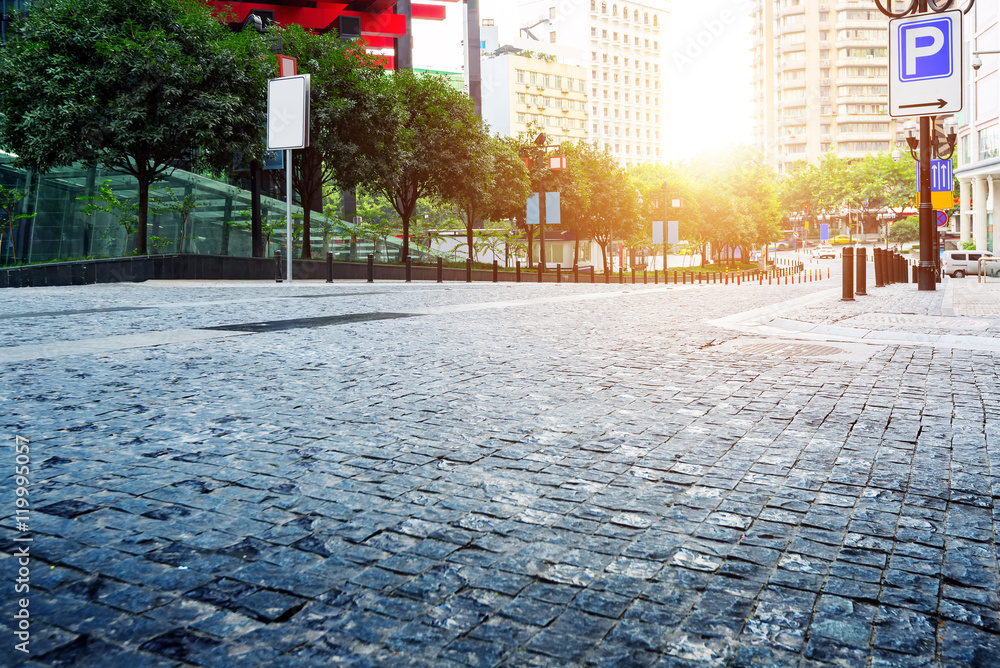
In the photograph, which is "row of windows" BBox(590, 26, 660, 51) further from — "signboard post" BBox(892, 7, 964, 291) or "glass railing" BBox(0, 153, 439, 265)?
"signboard post" BBox(892, 7, 964, 291)

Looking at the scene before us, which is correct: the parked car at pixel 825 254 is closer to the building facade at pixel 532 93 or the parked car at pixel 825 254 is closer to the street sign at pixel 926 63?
the building facade at pixel 532 93

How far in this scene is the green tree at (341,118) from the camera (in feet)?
105

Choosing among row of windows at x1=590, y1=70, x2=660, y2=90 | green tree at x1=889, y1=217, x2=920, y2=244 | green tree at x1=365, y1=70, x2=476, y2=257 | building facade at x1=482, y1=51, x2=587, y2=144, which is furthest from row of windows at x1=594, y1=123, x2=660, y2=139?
green tree at x1=365, y1=70, x2=476, y2=257

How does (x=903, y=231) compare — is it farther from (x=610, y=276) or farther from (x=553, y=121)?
(x=610, y=276)

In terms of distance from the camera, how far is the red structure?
43.8 meters

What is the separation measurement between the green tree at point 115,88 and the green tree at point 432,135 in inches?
412

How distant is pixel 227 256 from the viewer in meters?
29.6

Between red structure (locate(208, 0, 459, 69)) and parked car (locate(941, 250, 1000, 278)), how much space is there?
108 feet

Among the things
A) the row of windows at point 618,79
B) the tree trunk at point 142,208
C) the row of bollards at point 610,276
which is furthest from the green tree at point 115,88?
the row of windows at point 618,79

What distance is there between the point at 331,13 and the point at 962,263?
36.5 meters

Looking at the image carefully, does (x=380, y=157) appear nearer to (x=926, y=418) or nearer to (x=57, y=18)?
(x=57, y=18)

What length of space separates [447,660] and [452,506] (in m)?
1.27

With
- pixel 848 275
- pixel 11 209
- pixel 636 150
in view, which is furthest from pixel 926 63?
pixel 636 150

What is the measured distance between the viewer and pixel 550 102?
117 metres
